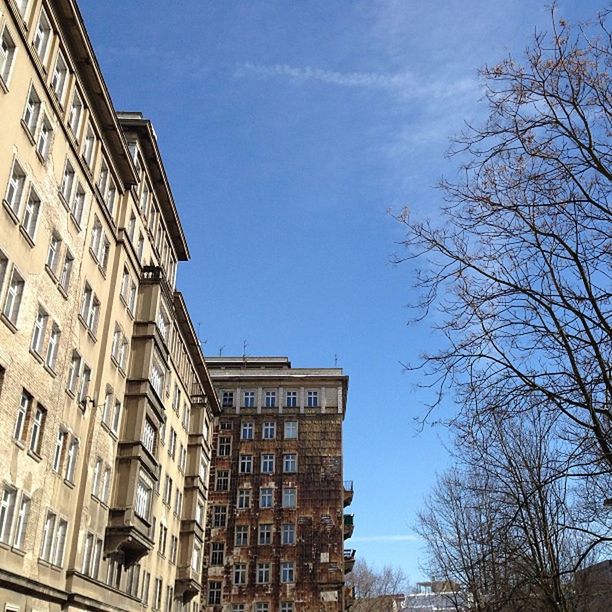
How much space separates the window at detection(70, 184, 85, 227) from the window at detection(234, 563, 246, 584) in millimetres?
38143

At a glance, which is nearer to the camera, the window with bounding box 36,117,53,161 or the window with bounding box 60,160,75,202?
the window with bounding box 36,117,53,161

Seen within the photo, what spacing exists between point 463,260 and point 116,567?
23562 mm

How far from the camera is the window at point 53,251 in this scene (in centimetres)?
2173

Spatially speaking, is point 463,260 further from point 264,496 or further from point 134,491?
point 264,496

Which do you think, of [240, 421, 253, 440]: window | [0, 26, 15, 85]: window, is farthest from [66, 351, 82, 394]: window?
[240, 421, 253, 440]: window

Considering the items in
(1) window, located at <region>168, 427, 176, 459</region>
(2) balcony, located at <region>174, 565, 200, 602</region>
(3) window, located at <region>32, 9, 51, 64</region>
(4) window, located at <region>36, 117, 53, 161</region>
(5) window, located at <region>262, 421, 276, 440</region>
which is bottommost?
(2) balcony, located at <region>174, 565, 200, 602</region>

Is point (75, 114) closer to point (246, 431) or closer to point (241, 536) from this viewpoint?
point (246, 431)

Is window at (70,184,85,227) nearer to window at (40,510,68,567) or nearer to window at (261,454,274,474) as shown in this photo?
window at (40,510,68,567)

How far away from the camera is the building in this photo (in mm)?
54031

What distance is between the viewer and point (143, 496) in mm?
30141

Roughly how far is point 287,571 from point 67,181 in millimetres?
39760

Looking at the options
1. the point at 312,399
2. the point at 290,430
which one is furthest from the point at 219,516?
the point at 312,399

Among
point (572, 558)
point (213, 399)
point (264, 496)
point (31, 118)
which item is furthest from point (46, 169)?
point (264, 496)

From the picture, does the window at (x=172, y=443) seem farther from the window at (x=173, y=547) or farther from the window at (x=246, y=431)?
the window at (x=246, y=431)
